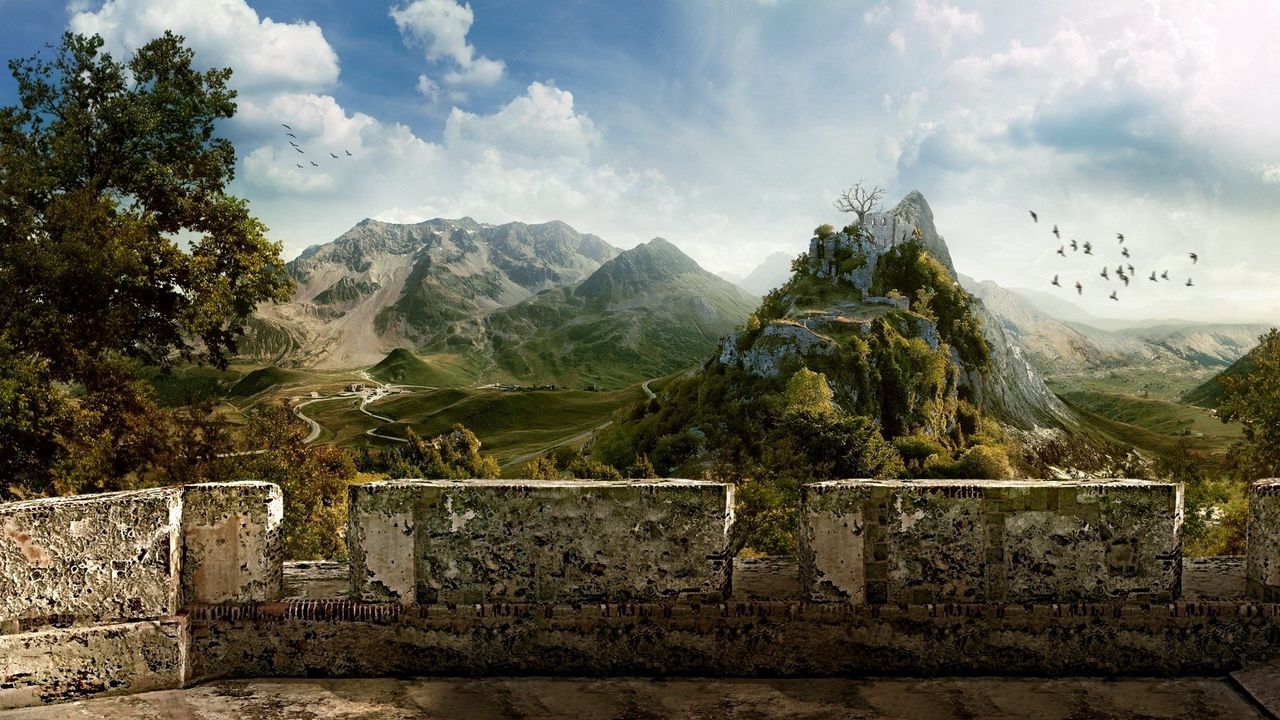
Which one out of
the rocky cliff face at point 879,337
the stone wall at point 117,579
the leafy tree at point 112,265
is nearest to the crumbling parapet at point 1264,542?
the stone wall at point 117,579

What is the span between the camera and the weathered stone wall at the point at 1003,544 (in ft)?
20.4

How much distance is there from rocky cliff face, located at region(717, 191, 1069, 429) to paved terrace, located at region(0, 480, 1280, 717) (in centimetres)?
6649

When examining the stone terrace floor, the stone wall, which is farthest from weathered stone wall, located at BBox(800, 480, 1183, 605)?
the stone wall

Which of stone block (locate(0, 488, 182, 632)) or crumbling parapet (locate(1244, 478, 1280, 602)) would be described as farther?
crumbling parapet (locate(1244, 478, 1280, 602))

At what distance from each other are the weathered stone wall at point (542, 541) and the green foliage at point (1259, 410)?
26314 millimetres

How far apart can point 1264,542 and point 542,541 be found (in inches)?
243

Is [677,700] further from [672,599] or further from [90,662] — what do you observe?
[90,662]

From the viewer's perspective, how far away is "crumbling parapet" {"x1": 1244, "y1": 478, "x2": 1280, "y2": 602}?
618cm

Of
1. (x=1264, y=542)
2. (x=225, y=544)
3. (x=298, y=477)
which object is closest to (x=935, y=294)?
(x=298, y=477)

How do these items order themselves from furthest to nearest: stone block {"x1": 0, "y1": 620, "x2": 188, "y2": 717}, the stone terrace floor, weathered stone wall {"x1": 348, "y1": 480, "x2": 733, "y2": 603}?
weathered stone wall {"x1": 348, "y1": 480, "x2": 733, "y2": 603} < stone block {"x1": 0, "y1": 620, "x2": 188, "y2": 717} < the stone terrace floor

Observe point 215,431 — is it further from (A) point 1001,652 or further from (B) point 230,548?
(A) point 1001,652

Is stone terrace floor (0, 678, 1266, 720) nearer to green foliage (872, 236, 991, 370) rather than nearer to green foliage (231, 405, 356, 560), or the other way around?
green foliage (231, 405, 356, 560)

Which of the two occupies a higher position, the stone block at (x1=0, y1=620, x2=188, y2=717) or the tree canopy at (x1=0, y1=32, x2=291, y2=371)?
the tree canopy at (x1=0, y1=32, x2=291, y2=371)

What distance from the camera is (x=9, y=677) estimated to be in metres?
5.68
